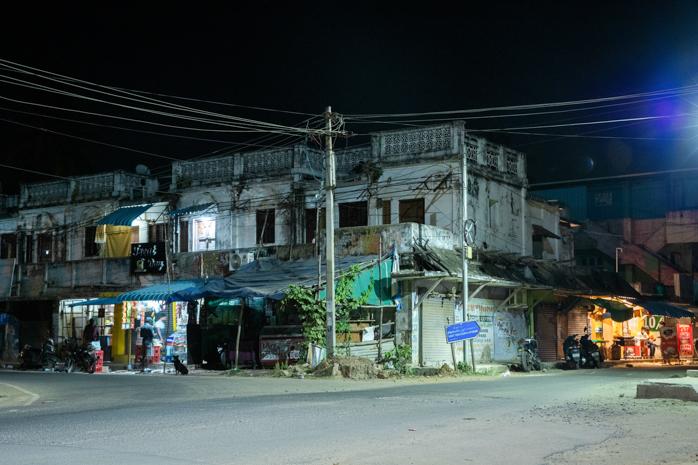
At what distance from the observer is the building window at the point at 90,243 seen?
124 ft

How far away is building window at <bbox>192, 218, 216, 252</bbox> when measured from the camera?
34656 millimetres

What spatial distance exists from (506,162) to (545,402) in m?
20.2

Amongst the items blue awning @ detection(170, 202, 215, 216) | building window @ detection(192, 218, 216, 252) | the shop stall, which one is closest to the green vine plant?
blue awning @ detection(170, 202, 215, 216)

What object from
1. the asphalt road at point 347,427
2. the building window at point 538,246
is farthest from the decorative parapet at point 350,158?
the asphalt road at point 347,427

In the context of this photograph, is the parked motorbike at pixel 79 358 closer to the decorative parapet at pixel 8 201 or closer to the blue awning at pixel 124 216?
the blue awning at pixel 124 216

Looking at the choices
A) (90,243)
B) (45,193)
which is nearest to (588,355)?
(90,243)

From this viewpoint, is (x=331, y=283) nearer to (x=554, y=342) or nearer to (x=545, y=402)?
(x=545, y=402)

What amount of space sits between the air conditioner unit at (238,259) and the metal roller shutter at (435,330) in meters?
7.77

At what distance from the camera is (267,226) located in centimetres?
3316

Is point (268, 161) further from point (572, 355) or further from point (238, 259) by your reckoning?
point (572, 355)

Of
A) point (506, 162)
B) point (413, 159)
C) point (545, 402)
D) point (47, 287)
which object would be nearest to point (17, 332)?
point (47, 287)

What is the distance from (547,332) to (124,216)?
775 inches

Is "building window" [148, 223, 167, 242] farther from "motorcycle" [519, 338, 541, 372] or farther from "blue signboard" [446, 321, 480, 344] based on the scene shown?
"blue signboard" [446, 321, 480, 344]

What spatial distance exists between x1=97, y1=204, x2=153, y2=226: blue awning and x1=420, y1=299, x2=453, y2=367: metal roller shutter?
1312 centimetres
